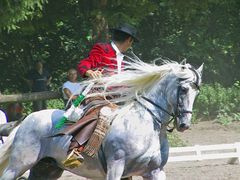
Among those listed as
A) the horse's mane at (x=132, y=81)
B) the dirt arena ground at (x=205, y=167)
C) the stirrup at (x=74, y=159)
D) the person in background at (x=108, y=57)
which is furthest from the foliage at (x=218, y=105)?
the stirrup at (x=74, y=159)

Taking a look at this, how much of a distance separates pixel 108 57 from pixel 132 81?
0.40 m

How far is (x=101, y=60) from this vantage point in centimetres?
803

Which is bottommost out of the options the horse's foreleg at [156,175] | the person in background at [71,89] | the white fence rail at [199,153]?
the white fence rail at [199,153]

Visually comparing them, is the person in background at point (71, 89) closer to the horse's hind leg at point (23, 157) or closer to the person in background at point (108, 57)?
the person in background at point (108, 57)

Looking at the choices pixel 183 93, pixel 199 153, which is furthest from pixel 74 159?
pixel 199 153

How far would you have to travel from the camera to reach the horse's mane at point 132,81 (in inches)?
309

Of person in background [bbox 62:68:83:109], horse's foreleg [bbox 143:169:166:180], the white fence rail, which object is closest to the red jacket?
person in background [bbox 62:68:83:109]

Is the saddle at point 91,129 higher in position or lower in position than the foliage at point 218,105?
higher

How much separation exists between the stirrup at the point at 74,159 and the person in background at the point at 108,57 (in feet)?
2.86

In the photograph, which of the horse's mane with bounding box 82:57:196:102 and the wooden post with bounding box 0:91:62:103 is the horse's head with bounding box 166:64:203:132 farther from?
the wooden post with bounding box 0:91:62:103

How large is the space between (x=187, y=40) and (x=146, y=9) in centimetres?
767

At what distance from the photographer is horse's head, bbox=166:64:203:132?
7.47 metres

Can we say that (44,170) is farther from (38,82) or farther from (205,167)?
(38,82)

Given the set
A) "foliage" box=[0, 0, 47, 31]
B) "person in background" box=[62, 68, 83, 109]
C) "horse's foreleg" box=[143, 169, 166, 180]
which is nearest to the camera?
"horse's foreleg" box=[143, 169, 166, 180]
